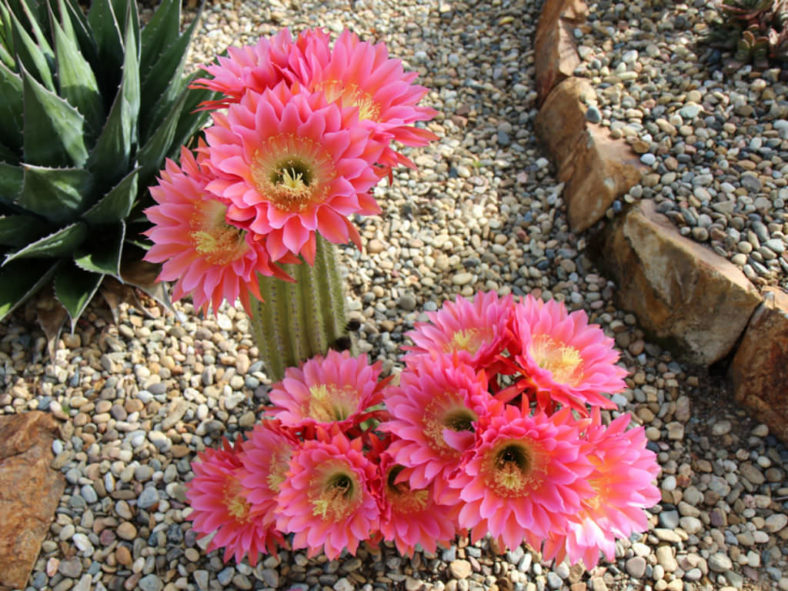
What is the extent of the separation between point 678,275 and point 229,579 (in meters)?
1.64

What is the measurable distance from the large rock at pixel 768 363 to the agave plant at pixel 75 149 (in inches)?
71.6

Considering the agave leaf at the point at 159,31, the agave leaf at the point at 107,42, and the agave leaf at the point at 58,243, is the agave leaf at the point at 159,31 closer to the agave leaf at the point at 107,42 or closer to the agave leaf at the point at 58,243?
the agave leaf at the point at 107,42

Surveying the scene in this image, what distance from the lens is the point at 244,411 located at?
226 centimetres

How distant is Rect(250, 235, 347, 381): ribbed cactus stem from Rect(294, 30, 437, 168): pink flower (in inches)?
12.9

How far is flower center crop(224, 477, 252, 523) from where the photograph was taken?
1703 mm

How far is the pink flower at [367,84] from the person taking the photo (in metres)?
1.44

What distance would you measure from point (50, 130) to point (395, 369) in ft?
4.16

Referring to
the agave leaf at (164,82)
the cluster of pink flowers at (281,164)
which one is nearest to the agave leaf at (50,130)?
the agave leaf at (164,82)

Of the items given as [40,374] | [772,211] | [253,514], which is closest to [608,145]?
[772,211]

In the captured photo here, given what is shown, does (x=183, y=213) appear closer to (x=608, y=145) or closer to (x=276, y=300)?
(x=276, y=300)

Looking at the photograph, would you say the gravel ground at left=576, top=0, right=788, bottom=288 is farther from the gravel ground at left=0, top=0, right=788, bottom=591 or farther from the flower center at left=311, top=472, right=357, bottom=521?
the flower center at left=311, top=472, right=357, bottom=521

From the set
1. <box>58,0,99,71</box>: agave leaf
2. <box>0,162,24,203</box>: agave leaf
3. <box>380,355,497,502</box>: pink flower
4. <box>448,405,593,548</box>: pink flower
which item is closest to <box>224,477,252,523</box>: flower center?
<box>380,355,497,502</box>: pink flower

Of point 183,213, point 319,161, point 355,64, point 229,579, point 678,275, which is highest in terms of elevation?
point 355,64

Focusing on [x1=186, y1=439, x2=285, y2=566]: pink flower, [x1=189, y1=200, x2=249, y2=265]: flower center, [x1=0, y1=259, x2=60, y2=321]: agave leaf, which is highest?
[x1=189, y1=200, x2=249, y2=265]: flower center
